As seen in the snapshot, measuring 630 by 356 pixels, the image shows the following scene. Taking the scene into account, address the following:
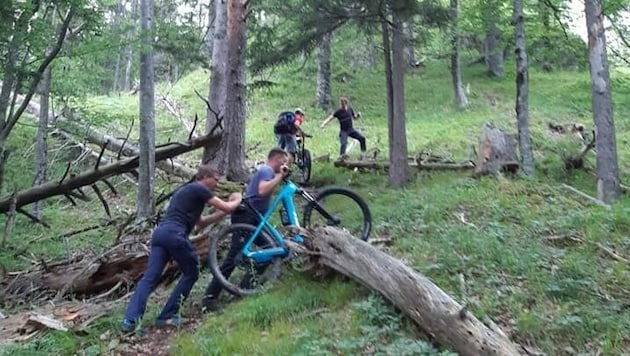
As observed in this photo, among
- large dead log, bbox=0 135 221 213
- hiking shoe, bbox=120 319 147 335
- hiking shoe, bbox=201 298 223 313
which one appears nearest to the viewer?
hiking shoe, bbox=120 319 147 335

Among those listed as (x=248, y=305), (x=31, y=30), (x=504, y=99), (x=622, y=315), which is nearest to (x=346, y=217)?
(x=248, y=305)

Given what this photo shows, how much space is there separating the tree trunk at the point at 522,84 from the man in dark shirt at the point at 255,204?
7617mm

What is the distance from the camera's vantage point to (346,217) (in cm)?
868

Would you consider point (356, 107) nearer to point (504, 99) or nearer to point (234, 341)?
point (504, 99)

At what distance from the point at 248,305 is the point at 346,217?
95.9 inches

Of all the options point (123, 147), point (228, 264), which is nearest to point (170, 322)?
point (228, 264)

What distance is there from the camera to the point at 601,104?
12.1 metres

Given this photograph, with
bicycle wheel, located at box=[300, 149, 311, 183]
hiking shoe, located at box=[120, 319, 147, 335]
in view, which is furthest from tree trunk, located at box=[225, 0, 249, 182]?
hiking shoe, located at box=[120, 319, 147, 335]

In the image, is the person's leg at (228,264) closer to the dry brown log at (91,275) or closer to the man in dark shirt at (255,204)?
the man in dark shirt at (255,204)

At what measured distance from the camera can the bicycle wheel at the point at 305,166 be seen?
1342 cm

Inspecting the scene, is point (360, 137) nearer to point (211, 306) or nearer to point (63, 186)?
point (63, 186)

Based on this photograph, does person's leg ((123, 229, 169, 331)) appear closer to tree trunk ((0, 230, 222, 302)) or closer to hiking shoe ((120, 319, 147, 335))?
hiking shoe ((120, 319, 147, 335))

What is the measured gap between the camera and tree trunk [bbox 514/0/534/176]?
13.2m

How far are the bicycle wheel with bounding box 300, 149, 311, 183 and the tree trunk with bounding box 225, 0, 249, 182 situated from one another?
4.23ft
